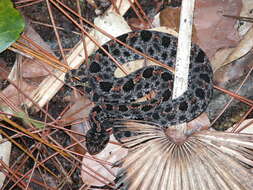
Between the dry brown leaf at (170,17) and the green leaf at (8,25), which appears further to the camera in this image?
the dry brown leaf at (170,17)

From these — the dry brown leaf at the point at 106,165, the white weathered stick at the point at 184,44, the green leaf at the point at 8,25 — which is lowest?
the dry brown leaf at the point at 106,165

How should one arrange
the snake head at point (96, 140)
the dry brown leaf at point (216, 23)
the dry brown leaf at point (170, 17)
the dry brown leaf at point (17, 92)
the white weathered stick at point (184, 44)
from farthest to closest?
the dry brown leaf at point (170, 17) < the dry brown leaf at point (17, 92) < the dry brown leaf at point (216, 23) < the snake head at point (96, 140) < the white weathered stick at point (184, 44)

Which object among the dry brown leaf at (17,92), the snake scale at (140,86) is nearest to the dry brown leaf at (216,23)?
the snake scale at (140,86)

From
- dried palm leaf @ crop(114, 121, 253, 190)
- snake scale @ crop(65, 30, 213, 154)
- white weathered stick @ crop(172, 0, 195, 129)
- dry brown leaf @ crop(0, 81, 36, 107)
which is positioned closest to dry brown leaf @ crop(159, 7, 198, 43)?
snake scale @ crop(65, 30, 213, 154)

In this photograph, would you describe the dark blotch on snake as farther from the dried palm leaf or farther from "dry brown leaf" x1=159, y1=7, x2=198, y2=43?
the dried palm leaf

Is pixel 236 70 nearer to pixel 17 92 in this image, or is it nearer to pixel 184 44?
pixel 184 44

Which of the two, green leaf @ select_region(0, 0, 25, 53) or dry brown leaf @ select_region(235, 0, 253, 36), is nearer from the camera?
green leaf @ select_region(0, 0, 25, 53)

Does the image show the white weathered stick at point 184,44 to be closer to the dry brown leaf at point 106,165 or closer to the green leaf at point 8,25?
the dry brown leaf at point 106,165

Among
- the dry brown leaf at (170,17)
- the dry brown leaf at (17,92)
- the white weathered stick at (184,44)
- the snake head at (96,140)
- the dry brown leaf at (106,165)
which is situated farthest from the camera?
the dry brown leaf at (170,17)
